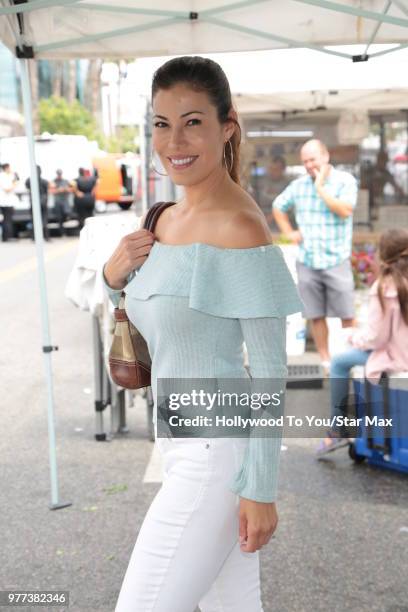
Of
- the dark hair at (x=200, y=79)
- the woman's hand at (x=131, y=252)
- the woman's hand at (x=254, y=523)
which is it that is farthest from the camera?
the woman's hand at (x=131, y=252)

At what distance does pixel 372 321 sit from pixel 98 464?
195 cm

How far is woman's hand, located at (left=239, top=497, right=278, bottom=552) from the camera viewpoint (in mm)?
2025

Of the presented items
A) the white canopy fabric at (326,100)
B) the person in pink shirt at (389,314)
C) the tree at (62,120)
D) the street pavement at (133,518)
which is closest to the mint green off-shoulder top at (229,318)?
the street pavement at (133,518)

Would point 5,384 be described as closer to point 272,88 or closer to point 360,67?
point 272,88

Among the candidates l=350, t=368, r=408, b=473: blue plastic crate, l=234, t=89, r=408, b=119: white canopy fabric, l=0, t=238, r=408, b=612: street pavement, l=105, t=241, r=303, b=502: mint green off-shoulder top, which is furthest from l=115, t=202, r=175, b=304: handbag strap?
l=234, t=89, r=408, b=119: white canopy fabric

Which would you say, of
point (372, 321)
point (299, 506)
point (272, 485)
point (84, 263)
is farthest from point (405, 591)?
point (84, 263)

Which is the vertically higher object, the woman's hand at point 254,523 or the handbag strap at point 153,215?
the handbag strap at point 153,215

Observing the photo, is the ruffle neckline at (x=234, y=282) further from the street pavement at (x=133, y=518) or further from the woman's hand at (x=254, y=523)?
the street pavement at (x=133, y=518)

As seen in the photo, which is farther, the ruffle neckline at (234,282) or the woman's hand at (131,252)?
the woman's hand at (131,252)

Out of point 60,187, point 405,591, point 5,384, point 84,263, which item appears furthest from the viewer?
point 60,187

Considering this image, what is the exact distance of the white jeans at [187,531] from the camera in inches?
80.3

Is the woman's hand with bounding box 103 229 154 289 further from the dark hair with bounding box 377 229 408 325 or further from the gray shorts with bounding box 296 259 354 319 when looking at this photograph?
the gray shorts with bounding box 296 259 354 319

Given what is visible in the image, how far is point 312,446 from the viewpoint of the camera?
19.6ft

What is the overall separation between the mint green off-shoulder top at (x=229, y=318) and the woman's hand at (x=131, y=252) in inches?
6.4
